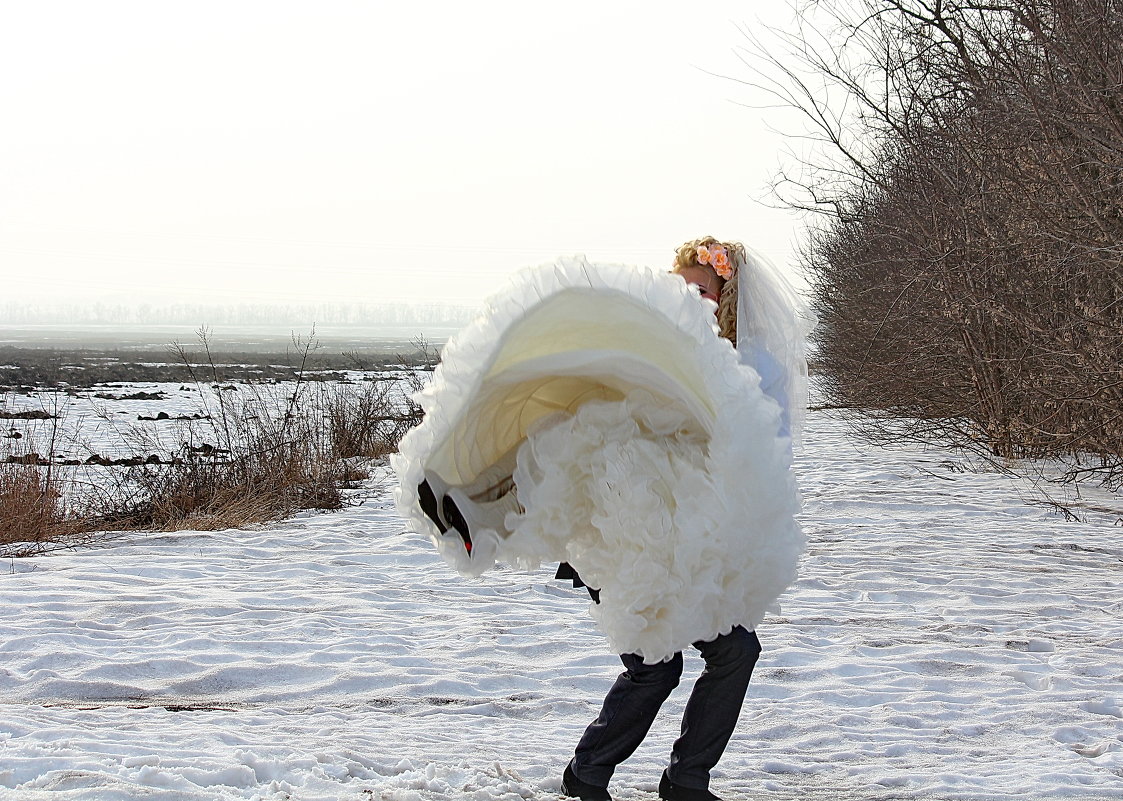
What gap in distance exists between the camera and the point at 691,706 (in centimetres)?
337

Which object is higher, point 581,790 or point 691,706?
point 691,706

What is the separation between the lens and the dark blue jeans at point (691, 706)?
10.8ft

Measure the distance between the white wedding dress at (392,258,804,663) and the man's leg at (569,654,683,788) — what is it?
0.62 feet

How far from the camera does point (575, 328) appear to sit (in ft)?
10.5

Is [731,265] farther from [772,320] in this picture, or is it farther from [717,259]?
[772,320]

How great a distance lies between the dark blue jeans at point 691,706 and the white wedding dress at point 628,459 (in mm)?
155

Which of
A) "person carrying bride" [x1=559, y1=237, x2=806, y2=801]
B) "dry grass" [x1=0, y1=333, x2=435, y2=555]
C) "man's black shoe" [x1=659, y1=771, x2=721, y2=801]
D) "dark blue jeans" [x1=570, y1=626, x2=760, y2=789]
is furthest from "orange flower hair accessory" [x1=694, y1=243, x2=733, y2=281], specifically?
"dry grass" [x1=0, y1=333, x2=435, y2=555]

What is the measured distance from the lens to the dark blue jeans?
3.30 m

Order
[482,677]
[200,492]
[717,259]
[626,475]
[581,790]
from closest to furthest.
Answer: [626,475] < [581,790] < [717,259] < [482,677] < [200,492]

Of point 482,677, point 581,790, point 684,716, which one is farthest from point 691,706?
point 482,677

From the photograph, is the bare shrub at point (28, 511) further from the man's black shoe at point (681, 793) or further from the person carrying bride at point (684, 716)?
the man's black shoe at point (681, 793)

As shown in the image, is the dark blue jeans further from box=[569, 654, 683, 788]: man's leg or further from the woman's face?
the woman's face

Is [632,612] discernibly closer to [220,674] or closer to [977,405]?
[220,674]

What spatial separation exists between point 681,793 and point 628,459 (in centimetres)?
107
